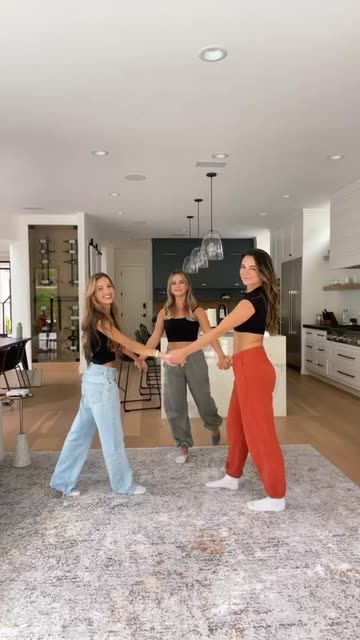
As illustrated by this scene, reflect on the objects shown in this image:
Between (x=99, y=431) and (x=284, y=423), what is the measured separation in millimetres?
2450

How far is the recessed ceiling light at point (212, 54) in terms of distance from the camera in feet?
9.44

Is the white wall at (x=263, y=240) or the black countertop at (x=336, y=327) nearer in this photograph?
the black countertop at (x=336, y=327)

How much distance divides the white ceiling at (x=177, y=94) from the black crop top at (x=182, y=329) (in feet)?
5.37

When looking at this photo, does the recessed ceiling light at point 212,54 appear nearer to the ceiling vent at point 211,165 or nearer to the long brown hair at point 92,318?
the long brown hair at point 92,318

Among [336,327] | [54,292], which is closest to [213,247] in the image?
[336,327]

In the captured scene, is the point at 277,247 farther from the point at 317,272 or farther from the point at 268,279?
the point at 268,279

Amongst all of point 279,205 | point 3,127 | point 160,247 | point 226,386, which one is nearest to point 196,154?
point 3,127

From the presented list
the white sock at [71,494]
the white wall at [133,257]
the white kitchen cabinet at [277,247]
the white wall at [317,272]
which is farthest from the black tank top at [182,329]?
the white wall at [133,257]

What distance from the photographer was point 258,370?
2645 mm

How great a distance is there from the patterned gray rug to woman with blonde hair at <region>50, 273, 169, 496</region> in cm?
18

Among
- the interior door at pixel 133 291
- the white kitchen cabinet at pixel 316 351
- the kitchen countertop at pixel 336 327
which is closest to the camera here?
the kitchen countertop at pixel 336 327

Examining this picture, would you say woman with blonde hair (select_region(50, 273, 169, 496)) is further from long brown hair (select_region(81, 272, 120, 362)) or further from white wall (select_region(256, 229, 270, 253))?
white wall (select_region(256, 229, 270, 253))

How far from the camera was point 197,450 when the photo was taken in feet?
12.7

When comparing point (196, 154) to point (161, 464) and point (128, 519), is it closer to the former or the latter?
point (161, 464)
